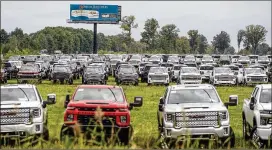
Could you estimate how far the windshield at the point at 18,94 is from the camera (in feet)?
59.1

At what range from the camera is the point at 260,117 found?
1634 cm

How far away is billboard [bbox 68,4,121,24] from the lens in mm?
101688

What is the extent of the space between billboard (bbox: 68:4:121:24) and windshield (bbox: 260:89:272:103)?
3346 inches

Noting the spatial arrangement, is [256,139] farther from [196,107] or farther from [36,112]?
[36,112]

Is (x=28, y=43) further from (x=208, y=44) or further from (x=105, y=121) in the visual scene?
(x=105, y=121)

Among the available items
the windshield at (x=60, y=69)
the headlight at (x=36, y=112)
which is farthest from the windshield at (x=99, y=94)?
the windshield at (x=60, y=69)

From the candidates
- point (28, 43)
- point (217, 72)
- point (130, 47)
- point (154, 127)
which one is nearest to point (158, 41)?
point (130, 47)

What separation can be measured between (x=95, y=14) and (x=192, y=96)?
8457cm

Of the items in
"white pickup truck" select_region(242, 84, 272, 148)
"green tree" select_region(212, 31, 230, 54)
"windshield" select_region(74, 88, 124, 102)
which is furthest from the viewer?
"green tree" select_region(212, 31, 230, 54)

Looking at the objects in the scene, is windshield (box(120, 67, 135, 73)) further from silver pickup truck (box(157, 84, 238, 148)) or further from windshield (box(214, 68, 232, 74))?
silver pickup truck (box(157, 84, 238, 148))

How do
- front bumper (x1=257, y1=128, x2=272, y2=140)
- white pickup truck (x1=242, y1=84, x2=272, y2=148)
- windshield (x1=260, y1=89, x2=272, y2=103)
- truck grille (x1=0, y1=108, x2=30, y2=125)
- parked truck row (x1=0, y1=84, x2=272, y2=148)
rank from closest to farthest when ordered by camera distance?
front bumper (x1=257, y1=128, x2=272, y2=140), white pickup truck (x1=242, y1=84, x2=272, y2=148), parked truck row (x1=0, y1=84, x2=272, y2=148), truck grille (x1=0, y1=108, x2=30, y2=125), windshield (x1=260, y1=89, x2=272, y2=103)

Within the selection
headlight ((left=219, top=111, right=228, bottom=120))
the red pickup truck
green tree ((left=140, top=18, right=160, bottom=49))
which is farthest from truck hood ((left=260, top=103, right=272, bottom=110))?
green tree ((left=140, top=18, right=160, bottom=49))

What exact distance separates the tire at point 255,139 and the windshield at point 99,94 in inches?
146

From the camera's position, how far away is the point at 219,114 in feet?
54.9
